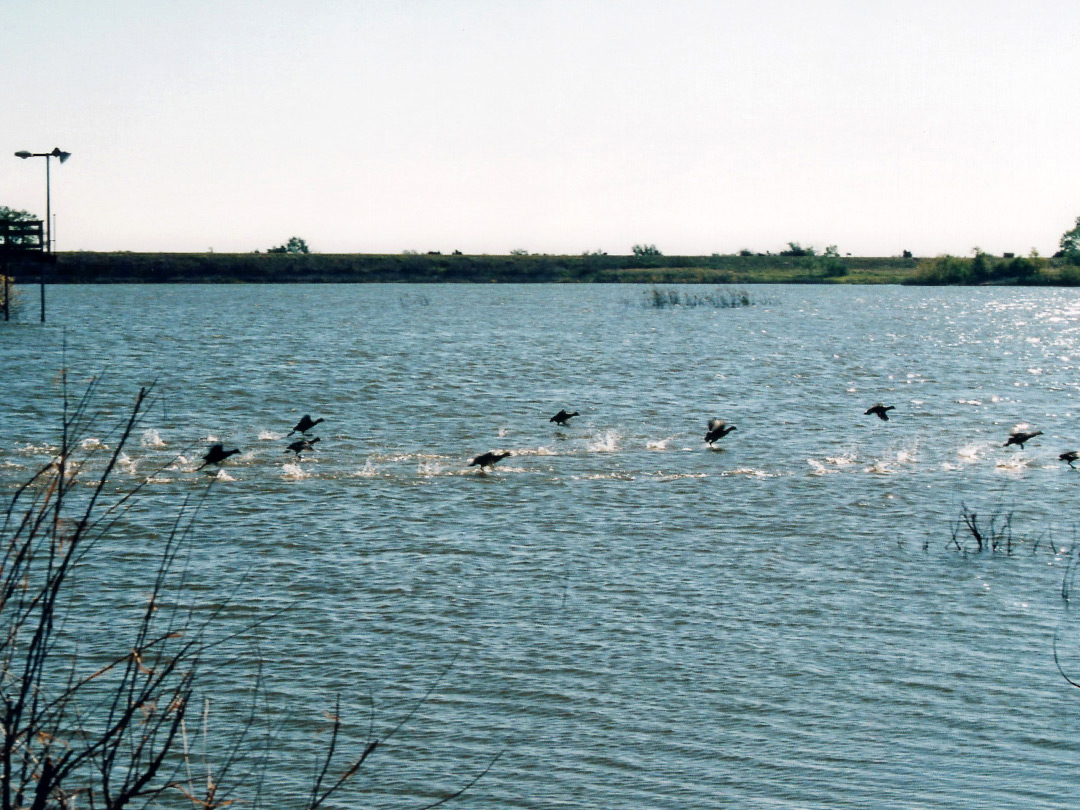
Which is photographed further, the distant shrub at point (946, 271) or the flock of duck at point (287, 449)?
the distant shrub at point (946, 271)

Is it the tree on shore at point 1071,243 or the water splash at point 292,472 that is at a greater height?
the tree on shore at point 1071,243

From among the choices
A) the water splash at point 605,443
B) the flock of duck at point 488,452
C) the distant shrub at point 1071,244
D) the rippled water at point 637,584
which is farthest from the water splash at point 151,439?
the distant shrub at point 1071,244

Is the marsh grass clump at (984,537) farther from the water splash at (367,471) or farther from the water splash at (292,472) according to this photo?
the water splash at (292,472)

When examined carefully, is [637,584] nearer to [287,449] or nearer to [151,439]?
[287,449]

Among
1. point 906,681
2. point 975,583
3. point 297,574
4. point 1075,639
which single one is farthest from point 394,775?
point 975,583

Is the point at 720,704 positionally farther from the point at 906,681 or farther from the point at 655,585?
the point at 655,585

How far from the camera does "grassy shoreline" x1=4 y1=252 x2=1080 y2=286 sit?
15412 centimetres

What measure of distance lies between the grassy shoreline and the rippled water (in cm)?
Result: 12162

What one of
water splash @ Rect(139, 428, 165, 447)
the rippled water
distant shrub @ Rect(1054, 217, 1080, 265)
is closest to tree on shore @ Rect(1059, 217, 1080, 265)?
distant shrub @ Rect(1054, 217, 1080, 265)

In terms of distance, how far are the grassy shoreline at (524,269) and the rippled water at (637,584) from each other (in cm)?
12162

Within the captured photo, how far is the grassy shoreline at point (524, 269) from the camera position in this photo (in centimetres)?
15412

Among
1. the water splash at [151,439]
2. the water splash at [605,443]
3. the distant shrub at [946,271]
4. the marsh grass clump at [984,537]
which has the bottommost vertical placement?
the water splash at [151,439]

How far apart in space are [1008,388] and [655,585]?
32104 mm

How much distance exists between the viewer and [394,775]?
9.03 metres
